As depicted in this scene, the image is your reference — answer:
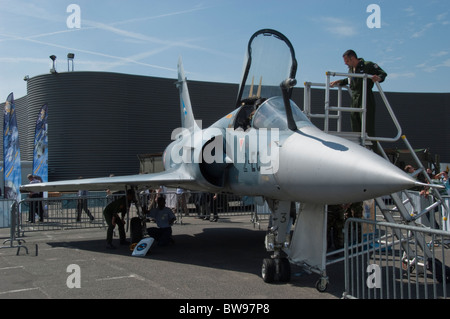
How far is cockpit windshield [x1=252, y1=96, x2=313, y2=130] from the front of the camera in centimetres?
560

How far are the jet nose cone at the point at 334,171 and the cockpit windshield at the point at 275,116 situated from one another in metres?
0.50

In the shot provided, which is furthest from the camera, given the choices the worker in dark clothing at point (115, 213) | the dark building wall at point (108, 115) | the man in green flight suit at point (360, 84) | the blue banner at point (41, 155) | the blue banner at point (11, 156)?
the dark building wall at point (108, 115)

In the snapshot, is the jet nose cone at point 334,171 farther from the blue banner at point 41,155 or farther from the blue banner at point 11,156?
the blue banner at point 41,155

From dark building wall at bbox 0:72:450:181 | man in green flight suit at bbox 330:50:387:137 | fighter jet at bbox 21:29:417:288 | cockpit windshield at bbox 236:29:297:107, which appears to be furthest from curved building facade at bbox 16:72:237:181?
man in green flight suit at bbox 330:50:387:137

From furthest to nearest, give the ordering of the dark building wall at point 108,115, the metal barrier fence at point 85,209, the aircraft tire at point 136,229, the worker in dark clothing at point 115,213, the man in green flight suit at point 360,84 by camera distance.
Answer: the dark building wall at point 108,115 < the metal barrier fence at point 85,209 < the aircraft tire at point 136,229 < the worker in dark clothing at point 115,213 < the man in green flight suit at point 360,84

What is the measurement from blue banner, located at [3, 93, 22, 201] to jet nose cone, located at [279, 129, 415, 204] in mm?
9626

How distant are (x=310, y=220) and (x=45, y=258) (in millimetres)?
5295

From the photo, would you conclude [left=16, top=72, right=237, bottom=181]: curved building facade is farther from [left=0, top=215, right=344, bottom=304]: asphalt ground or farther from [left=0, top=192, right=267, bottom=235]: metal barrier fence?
[left=0, top=215, right=344, bottom=304]: asphalt ground

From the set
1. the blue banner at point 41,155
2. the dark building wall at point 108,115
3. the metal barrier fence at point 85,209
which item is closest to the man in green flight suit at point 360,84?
the metal barrier fence at point 85,209

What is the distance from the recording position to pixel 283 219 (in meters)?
5.98

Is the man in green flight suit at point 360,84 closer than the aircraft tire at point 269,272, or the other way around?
the aircraft tire at point 269,272

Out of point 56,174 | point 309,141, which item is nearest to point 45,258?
point 309,141

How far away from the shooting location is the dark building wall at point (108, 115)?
27.2m

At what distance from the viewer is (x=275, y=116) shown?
19.3ft
